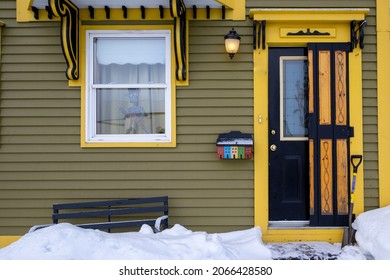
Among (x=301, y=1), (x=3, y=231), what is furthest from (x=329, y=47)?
(x=3, y=231)

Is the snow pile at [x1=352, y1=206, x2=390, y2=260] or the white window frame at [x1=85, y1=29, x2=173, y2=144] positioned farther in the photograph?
the white window frame at [x1=85, y1=29, x2=173, y2=144]

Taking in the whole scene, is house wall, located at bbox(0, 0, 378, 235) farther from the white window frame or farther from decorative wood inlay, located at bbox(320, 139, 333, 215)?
decorative wood inlay, located at bbox(320, 139, 333, 215)

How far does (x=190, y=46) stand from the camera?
4684mm

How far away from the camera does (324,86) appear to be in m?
4.64

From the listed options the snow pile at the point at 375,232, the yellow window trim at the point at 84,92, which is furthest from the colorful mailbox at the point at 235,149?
the snow pile at the point at 375,232

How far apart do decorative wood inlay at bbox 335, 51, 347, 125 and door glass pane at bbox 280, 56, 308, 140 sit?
0.36 metres

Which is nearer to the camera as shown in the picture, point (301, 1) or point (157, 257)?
point (157, 257)

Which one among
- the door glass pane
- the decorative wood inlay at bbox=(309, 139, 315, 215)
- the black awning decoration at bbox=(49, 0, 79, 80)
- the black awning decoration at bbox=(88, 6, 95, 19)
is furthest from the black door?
the black awning decoration at bbox=(49, 0, 79, 80)

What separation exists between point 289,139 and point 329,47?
1.16 m

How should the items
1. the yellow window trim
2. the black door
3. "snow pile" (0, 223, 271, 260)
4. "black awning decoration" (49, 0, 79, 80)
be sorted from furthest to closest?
the black door
the yellow window trim
"black awning decoration" (49, 0, 79, 80)
"snow pile" (0, 223, 271, 260)

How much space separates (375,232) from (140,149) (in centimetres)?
264

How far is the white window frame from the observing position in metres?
4.71

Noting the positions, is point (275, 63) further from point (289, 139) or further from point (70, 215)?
point (70, 215)

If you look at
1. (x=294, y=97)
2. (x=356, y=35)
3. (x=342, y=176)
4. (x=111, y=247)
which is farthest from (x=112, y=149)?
(x=356, y=35)
